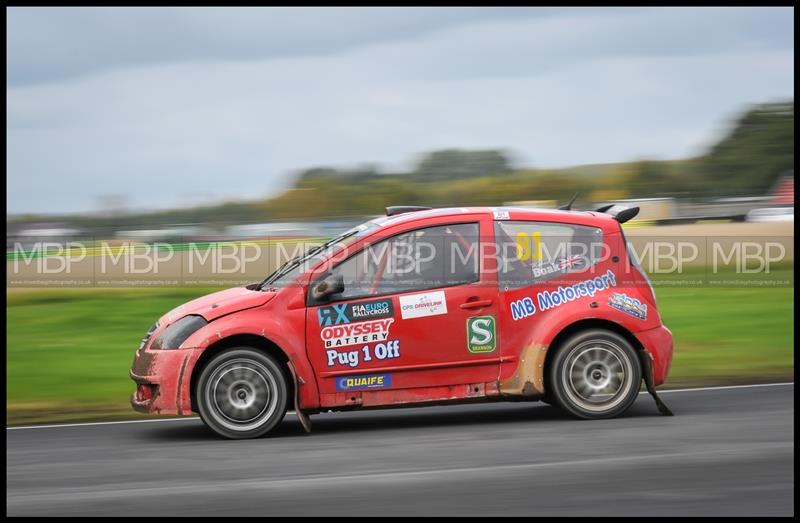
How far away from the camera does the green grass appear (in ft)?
40.1

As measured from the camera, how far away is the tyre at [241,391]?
857 cm

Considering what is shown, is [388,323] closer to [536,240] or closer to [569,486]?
[536,240]

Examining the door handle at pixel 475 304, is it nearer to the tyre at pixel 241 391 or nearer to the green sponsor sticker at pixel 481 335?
the green sponsor sticker at pixel 481 335

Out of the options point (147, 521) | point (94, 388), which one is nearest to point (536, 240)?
point (147, 521)

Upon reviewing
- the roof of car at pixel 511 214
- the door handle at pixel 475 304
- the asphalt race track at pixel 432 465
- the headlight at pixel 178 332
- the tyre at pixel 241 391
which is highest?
the roof of car at pixel 511 214

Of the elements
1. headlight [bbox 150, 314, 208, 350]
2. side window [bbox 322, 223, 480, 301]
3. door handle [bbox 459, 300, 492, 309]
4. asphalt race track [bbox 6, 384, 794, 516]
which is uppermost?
side window [bbox 322, 223, 480, 301]

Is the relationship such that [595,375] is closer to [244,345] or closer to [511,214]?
[511,214]

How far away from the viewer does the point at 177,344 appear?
8625mm

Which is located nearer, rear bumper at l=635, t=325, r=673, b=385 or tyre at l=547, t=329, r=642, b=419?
tyre at l=547, t=329, r=642, b=419

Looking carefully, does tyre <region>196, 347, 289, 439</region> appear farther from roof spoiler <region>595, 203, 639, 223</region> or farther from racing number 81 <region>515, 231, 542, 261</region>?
roof spoiler <region>595, 203, 639, 223</region>

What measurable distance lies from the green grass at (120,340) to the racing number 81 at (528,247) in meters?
3.75

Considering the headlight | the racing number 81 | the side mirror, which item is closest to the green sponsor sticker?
the racing number 81

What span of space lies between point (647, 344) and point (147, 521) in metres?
4.66

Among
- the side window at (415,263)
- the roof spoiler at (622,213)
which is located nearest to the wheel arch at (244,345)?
the side window at (415,263)
